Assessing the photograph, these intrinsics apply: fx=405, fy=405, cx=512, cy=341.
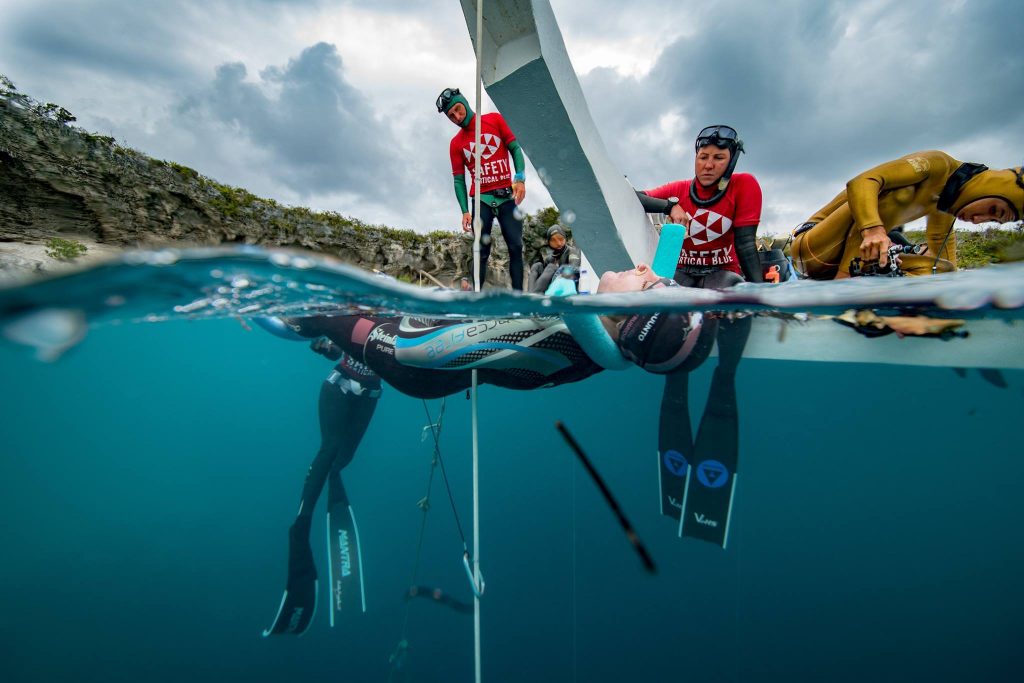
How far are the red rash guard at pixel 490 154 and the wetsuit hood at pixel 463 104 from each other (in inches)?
4.2

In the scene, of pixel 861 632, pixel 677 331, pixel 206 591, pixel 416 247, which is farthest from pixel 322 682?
pixel 416 247

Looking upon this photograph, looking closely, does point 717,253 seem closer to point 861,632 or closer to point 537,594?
point 861,632

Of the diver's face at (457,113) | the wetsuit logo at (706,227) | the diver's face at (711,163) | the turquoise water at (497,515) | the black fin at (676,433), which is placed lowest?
the turquoise water at (497,515)

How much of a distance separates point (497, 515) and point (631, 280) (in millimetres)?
8610

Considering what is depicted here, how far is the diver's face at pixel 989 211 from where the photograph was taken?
3160 millimetres

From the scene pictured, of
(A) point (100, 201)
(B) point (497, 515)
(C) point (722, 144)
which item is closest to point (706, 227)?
(C) point (722, 144)

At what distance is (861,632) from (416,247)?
20.7 metres

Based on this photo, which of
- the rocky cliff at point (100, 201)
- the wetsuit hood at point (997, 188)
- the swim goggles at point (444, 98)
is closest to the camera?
the wetsuit hood at point (997, 188)

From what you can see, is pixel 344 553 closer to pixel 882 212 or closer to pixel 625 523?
pixel 625 523

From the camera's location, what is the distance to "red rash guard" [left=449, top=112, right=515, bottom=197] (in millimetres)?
4992

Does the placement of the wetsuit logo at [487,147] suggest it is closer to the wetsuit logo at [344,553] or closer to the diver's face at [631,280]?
the diver's face at [631,280]

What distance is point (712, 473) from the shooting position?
333cm

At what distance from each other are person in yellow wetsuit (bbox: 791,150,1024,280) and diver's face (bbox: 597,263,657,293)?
1.86m

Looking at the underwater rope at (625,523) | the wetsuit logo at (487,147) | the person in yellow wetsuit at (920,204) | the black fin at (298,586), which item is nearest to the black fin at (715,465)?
the person in yellow wetsuit at (920,204)
